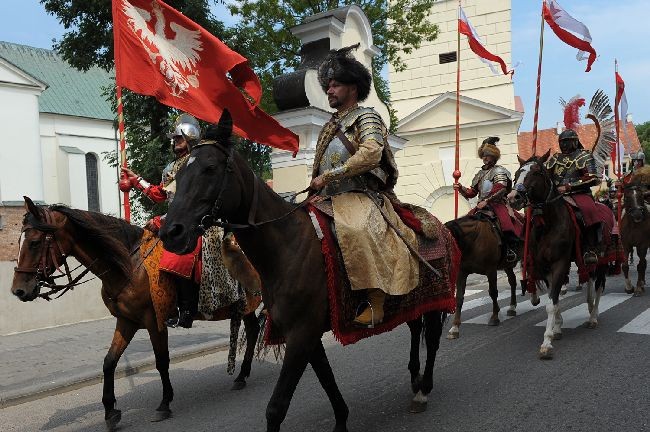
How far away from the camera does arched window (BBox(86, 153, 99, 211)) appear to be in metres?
39.9

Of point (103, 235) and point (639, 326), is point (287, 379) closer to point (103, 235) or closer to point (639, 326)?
point (103, 235)

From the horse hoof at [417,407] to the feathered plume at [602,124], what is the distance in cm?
586

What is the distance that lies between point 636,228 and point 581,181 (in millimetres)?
4667

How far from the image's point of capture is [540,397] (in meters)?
5.21

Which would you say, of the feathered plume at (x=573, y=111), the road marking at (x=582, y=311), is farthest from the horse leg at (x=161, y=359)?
the feathered plume at (x=573, y=111)

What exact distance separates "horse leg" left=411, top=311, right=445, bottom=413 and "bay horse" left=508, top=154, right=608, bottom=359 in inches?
93.2

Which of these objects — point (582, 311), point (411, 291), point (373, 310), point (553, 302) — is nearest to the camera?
point (373, 310)

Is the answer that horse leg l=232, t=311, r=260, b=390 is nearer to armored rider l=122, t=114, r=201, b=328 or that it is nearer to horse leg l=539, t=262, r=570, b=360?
armored rider l=122, t=114, r=201, b=328

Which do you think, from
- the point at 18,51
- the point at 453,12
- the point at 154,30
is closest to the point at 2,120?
the point at 18,51

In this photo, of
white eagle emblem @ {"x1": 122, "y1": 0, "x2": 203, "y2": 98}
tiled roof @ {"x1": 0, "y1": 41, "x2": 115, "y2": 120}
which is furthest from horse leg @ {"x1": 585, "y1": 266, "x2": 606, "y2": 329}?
tiled roof @ {"x1": 0, "y1": 41, "x2": 115, "y2": 120}

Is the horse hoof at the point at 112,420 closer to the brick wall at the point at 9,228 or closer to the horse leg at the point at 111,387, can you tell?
the horse leg at the point at 111,387

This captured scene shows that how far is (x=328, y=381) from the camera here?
4.32 metres

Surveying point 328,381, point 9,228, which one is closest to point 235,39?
point 9,228

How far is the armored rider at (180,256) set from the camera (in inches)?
218
